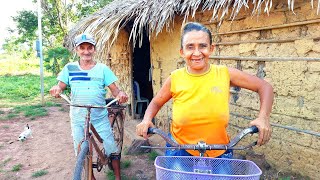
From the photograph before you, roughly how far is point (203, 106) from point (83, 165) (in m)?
1.46

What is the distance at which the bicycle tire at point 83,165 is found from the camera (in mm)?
2637

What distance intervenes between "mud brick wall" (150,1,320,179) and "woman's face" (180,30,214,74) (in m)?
1.63

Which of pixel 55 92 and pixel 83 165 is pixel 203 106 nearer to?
pixel 83 165

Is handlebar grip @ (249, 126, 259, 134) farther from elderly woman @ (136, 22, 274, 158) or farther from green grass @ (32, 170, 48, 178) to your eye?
green grass @ (32, 170, 48, 178)

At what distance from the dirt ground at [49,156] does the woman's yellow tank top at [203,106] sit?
1926 millimetres

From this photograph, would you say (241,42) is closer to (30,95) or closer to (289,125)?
(289,125)

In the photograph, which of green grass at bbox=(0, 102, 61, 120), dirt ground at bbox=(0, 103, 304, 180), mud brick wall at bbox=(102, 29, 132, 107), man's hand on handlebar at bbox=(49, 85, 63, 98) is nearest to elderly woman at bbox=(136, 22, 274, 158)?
man's hand on handlebar at bbox=(49, 85, 63, 98)

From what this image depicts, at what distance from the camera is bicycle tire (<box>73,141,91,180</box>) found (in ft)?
8.65

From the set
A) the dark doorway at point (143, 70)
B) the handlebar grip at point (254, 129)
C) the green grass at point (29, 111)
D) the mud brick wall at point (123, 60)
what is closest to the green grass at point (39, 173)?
the mud brick wall at point (123, 60)

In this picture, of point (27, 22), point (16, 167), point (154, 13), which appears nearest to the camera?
point (154, 13)

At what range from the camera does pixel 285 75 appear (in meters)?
3.24

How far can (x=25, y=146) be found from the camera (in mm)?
5820

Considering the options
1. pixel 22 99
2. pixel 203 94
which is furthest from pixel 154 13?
pixel 22 99

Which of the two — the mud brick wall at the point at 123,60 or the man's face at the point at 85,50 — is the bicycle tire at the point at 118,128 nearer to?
the man's face at the point at 85,50
